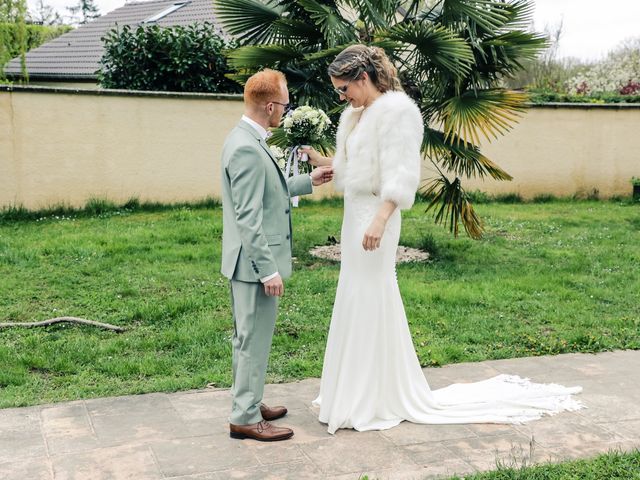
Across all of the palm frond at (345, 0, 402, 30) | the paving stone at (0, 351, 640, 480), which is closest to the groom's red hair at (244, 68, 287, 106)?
the paving stone at (0, 351, 640, 480)

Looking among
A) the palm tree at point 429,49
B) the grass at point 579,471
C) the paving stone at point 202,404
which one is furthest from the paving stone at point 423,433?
the palm tree at point 429,49

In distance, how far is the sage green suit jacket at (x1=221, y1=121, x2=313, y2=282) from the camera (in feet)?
13.6

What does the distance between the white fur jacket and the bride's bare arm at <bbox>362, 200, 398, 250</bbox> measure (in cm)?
5

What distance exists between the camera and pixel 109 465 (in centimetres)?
402

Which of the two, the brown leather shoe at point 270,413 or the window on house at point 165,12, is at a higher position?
the window on house at point 165,12

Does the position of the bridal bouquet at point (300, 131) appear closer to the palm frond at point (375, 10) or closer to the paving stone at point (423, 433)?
the paving stone at point (423, 433)

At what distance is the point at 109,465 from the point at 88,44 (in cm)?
2150

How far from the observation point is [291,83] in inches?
371

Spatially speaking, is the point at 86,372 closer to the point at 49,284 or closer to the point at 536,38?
the point at 49,284

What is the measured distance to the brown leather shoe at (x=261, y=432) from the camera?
14.3ft

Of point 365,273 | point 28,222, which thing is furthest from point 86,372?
point 28,222

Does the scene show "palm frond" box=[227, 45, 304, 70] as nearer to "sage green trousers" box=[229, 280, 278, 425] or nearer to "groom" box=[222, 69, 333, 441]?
"groom" box=[222, 69, 333, 441]

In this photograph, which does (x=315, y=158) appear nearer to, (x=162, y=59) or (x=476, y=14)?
(x=476, y=14)

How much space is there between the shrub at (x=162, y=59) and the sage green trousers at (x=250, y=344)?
33.6 feet
